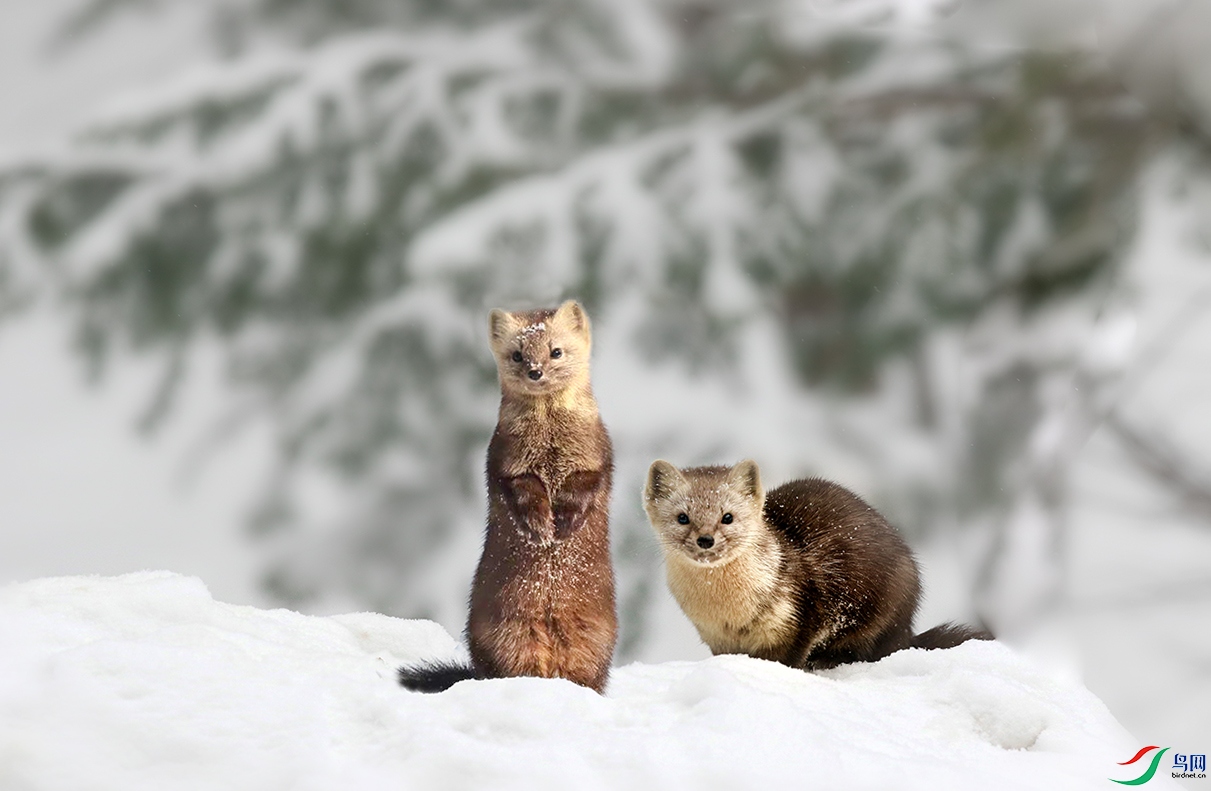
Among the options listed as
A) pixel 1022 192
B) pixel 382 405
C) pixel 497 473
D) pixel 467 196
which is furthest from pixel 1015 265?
pixel 497 473

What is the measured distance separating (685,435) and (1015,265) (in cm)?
112

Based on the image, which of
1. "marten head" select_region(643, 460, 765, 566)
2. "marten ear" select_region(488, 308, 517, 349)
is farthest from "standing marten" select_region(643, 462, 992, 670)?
"marten ear" select_region(488, 308, 517, 349)

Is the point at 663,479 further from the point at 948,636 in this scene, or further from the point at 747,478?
the point at 948,636

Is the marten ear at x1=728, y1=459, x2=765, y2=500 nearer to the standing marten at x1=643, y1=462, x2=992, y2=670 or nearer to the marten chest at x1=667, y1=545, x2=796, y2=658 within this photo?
the standing marten at x1=643, y1=462, x2=992, y2=670

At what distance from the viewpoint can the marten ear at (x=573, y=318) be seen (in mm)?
2010

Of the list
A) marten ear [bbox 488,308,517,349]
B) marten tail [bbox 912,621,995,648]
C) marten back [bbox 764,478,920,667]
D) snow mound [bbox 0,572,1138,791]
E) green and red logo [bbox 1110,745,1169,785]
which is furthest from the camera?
marten tail [bbox 912,621,995,648]

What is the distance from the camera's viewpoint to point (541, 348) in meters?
1.97

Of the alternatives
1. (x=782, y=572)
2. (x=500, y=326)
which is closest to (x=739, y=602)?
(x=782, y=572)

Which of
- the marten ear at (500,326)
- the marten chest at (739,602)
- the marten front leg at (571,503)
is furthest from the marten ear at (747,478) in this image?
the marten ear at (500,326)

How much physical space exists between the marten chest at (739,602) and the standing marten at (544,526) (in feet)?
1.19

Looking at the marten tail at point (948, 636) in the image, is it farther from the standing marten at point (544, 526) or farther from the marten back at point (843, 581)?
the standing marten at point (544, 526)

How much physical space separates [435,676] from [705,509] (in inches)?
21.6

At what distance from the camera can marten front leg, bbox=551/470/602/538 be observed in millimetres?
1935

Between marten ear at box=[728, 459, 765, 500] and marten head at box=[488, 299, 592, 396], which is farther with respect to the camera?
marten ear at box=[728, 459, 765, 500]
